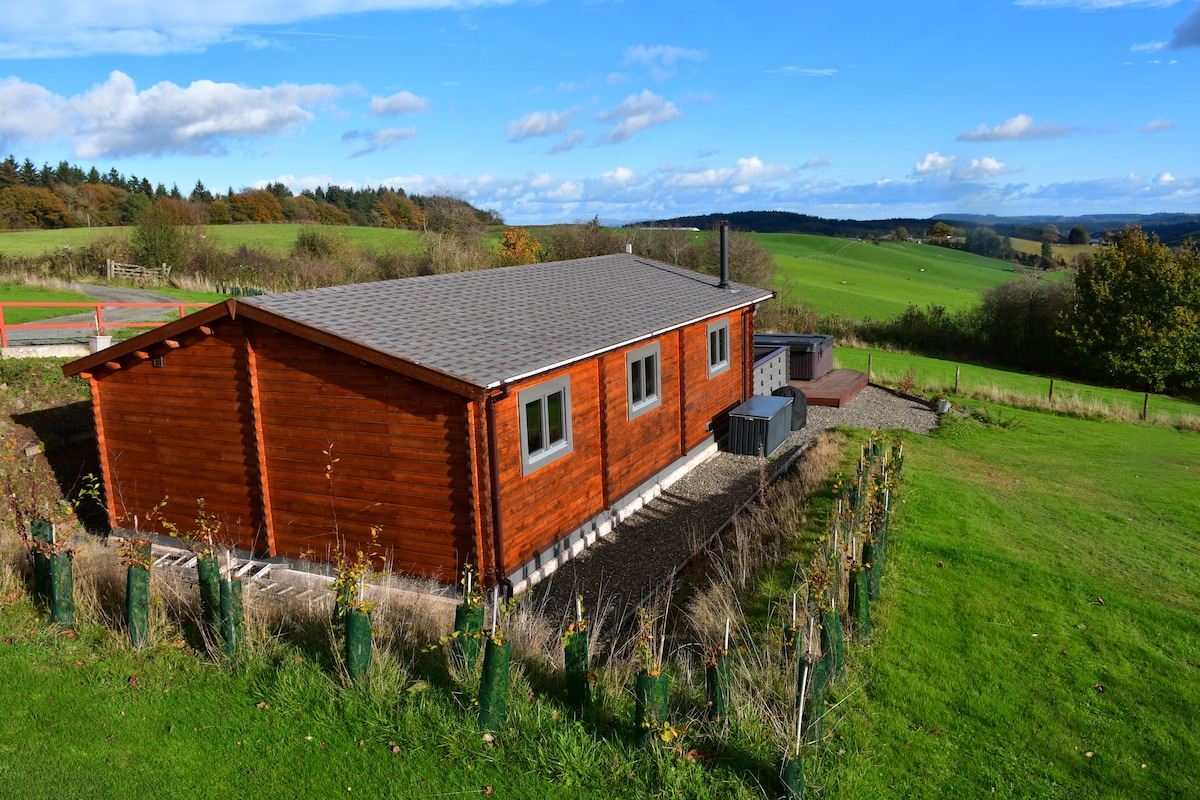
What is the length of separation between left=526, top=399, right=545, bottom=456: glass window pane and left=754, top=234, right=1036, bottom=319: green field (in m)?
37.0

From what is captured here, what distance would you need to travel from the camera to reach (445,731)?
6.01 m

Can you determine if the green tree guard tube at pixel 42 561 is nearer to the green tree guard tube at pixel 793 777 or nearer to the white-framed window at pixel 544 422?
the white-framed window at pixel 544 422

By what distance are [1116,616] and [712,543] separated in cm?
548

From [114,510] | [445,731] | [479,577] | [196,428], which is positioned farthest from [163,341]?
[445,731]

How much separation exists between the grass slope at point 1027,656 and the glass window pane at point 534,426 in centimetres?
496

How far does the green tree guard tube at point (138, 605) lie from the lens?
714 cm

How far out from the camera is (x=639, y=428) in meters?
14.7

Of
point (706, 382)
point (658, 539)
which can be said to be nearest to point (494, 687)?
point (658, 539)

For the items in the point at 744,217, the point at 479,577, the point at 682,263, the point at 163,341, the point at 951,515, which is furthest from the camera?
the point at 744,217

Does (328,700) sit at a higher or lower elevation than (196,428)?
lower

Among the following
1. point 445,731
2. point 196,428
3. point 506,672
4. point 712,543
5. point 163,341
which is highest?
point 163,341

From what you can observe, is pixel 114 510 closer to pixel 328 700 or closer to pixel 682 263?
pixel 328 700

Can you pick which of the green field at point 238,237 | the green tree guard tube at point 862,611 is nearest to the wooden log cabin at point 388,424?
the green tree guard tube at point 862,611

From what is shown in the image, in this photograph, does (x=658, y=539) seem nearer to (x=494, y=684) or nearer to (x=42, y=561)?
(x=494, y=684)
